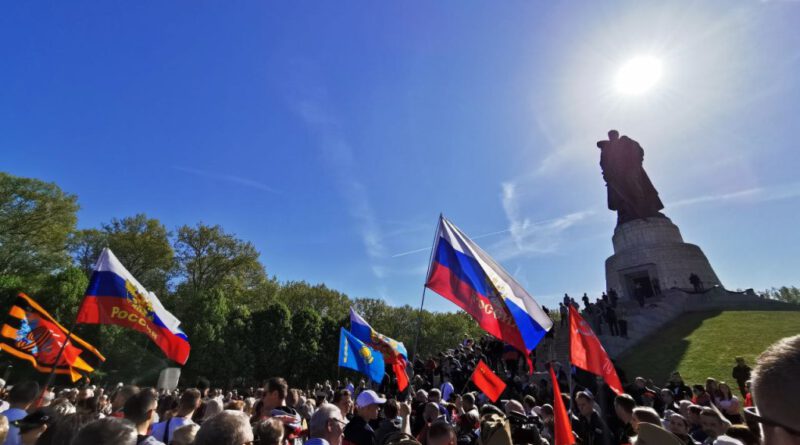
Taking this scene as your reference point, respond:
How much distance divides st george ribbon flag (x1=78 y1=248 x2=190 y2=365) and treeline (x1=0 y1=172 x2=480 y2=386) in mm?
25886

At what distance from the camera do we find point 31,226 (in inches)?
1139

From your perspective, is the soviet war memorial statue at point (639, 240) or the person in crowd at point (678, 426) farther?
the soviet war memorial statue at point (639, 240)

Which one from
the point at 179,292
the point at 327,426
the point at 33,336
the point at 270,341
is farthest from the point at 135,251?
the point at 327,426

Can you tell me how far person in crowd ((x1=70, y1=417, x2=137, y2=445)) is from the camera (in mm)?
2262

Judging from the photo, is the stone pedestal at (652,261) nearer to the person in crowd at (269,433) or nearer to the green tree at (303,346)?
the green tree at (303,346)

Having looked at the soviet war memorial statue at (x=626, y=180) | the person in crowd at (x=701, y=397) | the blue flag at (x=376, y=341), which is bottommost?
the person in crowd at (x=701, y=397)

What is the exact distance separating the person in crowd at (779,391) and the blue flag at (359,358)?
10.4 metres

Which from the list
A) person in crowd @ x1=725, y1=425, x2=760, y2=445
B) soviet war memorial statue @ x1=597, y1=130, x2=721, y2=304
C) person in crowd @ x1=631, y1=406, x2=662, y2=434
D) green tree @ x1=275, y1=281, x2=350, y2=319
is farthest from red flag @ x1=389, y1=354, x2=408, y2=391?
green tree @ x1=275, y1=281, x2=350, y2=319

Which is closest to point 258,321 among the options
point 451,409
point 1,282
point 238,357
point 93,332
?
point 238,357

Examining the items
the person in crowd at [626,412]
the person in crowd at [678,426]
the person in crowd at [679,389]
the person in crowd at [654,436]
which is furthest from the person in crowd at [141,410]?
the person in crowd at [679,389]

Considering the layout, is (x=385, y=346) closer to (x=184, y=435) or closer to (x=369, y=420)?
(x=369, y=420)

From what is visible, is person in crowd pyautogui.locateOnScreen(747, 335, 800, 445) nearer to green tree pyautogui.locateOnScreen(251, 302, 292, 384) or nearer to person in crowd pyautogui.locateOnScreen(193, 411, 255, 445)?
person in crowd pyautogui.locateOnScreen(193, 411, 255, 445)

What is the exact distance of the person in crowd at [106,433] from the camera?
2.26 meters

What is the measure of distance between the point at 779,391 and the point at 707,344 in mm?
22333
